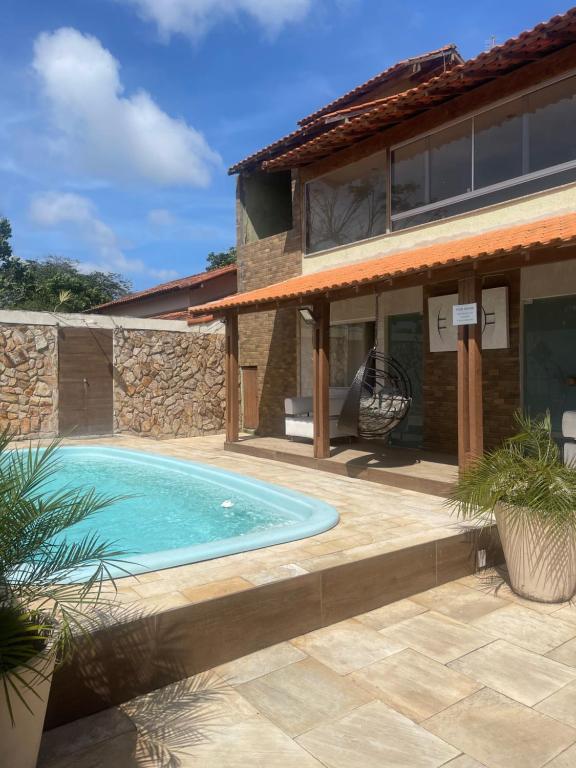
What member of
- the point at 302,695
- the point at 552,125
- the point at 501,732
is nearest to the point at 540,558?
the point at 501,732

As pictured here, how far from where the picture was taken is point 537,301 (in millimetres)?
9016

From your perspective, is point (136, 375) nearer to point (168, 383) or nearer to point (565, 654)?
point (168, 383)

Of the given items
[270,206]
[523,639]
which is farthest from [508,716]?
[270,206]

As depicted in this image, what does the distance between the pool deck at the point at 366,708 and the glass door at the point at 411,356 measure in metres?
6.76

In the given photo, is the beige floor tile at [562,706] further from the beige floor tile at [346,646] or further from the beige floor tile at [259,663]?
the beige floor tile at [259,663]

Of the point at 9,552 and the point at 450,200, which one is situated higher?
the point at 450,200

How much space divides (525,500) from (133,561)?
3.22m

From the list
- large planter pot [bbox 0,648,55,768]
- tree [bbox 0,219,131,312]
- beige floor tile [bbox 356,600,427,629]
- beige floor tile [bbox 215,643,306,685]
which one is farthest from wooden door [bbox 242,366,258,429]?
tree [bbox 0,219,131,312]

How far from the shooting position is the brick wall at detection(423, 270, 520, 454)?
30.3 ft

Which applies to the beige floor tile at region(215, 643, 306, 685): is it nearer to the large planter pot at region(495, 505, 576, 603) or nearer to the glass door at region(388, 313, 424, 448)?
the large planter pot at region(495, 505, 576, 603)

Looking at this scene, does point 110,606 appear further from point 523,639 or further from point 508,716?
point 523,639

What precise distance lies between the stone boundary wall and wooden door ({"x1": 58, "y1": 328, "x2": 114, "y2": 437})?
145 mm

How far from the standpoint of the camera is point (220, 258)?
45.3 meters

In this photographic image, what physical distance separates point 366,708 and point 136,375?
11987mm
